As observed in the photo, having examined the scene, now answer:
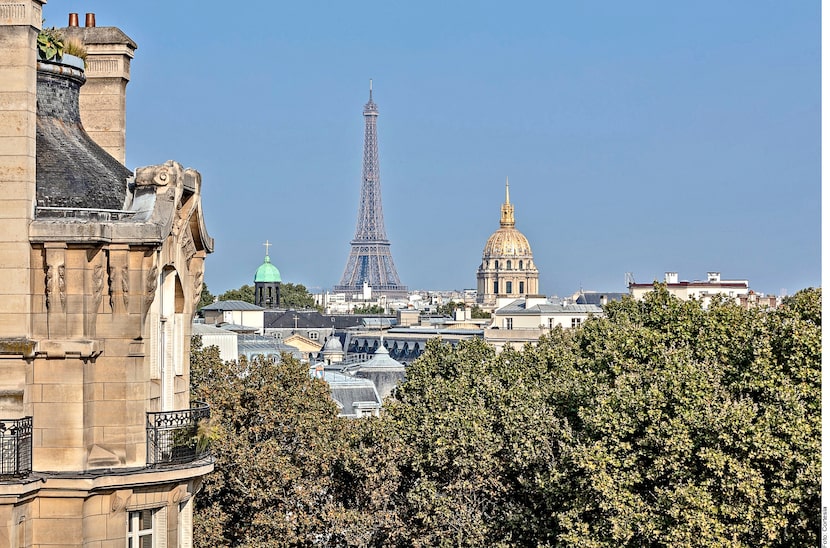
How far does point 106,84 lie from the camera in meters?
24.7

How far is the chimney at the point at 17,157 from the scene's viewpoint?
1961 cm

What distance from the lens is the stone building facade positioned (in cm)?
1958

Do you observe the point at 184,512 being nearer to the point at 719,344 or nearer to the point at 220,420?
the point at 220,420

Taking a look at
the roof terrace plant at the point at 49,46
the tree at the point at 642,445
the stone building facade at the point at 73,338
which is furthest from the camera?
the tree at the point at 642,445

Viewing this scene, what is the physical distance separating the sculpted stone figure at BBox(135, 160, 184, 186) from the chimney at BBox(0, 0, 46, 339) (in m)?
1.38

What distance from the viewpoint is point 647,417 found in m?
31.8

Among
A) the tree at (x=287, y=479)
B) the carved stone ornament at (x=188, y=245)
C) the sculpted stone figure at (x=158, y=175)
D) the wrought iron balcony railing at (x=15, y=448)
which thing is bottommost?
the tree at (x=287, y=479)

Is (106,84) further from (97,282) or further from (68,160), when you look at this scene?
(97,282)

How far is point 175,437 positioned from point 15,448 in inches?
98.3

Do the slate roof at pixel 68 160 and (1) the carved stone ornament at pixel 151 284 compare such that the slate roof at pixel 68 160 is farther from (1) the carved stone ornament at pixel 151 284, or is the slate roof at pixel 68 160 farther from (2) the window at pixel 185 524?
(2) the window at pixel 185 524

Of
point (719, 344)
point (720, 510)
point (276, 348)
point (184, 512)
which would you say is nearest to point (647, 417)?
point (720, 510)

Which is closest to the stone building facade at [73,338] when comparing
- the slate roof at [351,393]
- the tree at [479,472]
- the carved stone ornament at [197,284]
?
the carved stone ornament at [197,284]

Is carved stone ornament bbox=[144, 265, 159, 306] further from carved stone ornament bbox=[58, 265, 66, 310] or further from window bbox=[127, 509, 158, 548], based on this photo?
window bbox=[127, 509, 158, 548]

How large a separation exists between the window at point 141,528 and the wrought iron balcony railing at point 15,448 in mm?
1780
